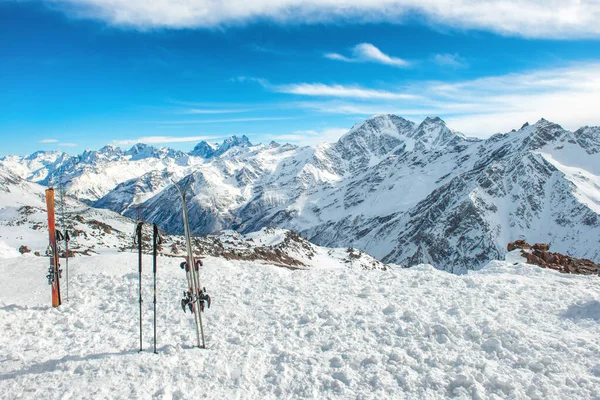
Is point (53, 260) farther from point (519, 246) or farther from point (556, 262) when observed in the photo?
point (519, 246)

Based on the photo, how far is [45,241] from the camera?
47.4m

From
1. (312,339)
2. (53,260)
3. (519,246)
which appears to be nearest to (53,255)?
(53,260)

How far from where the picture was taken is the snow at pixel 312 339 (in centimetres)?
1190

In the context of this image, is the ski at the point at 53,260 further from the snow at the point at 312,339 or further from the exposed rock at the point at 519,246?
the exposed rock at the point at 519,246

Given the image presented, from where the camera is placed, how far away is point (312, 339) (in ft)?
50.3

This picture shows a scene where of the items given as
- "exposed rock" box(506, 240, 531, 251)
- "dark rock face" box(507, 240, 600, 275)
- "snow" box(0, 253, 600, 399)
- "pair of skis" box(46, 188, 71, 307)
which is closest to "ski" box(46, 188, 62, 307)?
"pair of skis" box(46, 188, 71, 307)

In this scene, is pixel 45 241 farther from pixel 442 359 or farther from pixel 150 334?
pixel 442 359

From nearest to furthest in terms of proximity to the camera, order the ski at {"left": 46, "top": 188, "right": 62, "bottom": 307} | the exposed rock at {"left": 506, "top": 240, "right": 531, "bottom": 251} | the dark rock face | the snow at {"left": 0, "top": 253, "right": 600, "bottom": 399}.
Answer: the snow at {"left": 0, "top": 253, "right": 600, "bottom": 399} < the ski at {"left": 46, "top": 188, "right": 62, "bottom": 307} < the dark rock face < the exposed rock at {"left": 506, "top": 240, "right": 531, "bottom": 251}

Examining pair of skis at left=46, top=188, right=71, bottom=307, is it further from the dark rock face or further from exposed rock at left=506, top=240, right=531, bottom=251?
exposed rock at left=506, top=240, right=531, bottom=251

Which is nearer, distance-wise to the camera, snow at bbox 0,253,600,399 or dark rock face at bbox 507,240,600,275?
snow at bbox 0,253,600,399

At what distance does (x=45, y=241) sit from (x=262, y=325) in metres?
43.5

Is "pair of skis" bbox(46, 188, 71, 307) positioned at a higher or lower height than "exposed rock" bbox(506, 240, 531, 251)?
higher

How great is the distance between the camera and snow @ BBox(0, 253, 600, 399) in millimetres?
11898

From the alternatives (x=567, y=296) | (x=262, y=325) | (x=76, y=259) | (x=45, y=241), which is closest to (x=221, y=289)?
(x=262, y=325)
